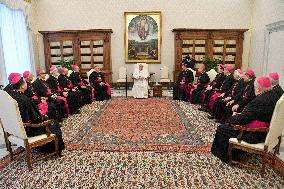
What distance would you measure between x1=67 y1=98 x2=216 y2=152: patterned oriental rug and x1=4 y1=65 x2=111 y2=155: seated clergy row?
2.39ft

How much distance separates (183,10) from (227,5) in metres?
1.88

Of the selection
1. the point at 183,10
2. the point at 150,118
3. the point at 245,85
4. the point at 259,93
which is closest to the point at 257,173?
the point at 259,93

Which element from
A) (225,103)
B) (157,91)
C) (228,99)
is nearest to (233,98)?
(228,99)

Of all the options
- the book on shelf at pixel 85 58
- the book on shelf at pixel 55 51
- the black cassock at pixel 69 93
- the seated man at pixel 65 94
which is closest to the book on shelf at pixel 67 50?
the book on shelf at pixel 55 51

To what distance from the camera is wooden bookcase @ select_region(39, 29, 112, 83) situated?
34.7 ft

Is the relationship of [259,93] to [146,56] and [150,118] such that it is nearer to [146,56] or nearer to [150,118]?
[150,118]

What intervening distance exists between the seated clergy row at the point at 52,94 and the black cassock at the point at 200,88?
3.09 m

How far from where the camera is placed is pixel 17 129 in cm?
A: 352

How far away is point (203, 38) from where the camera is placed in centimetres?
1043

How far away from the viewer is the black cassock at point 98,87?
345 inches

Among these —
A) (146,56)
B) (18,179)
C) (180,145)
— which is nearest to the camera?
(18,179)

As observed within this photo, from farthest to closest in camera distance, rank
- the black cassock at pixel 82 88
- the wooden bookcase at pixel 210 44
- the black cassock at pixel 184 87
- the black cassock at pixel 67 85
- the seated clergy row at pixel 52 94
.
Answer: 1. the wooden bookcase at pixel 210 44
2. the black cassock at pixel 184 87
3. the black cassock at pixel 82 88
4. the black cassock at pixel 67 85
5. the seated clergy row at pixel 52 94

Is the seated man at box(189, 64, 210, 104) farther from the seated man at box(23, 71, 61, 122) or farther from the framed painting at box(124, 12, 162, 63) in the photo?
the seated man at box(23, 71, 61, 122)

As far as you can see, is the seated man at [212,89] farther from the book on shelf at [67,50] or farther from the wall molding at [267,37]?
the book on shelf at [67,50]
